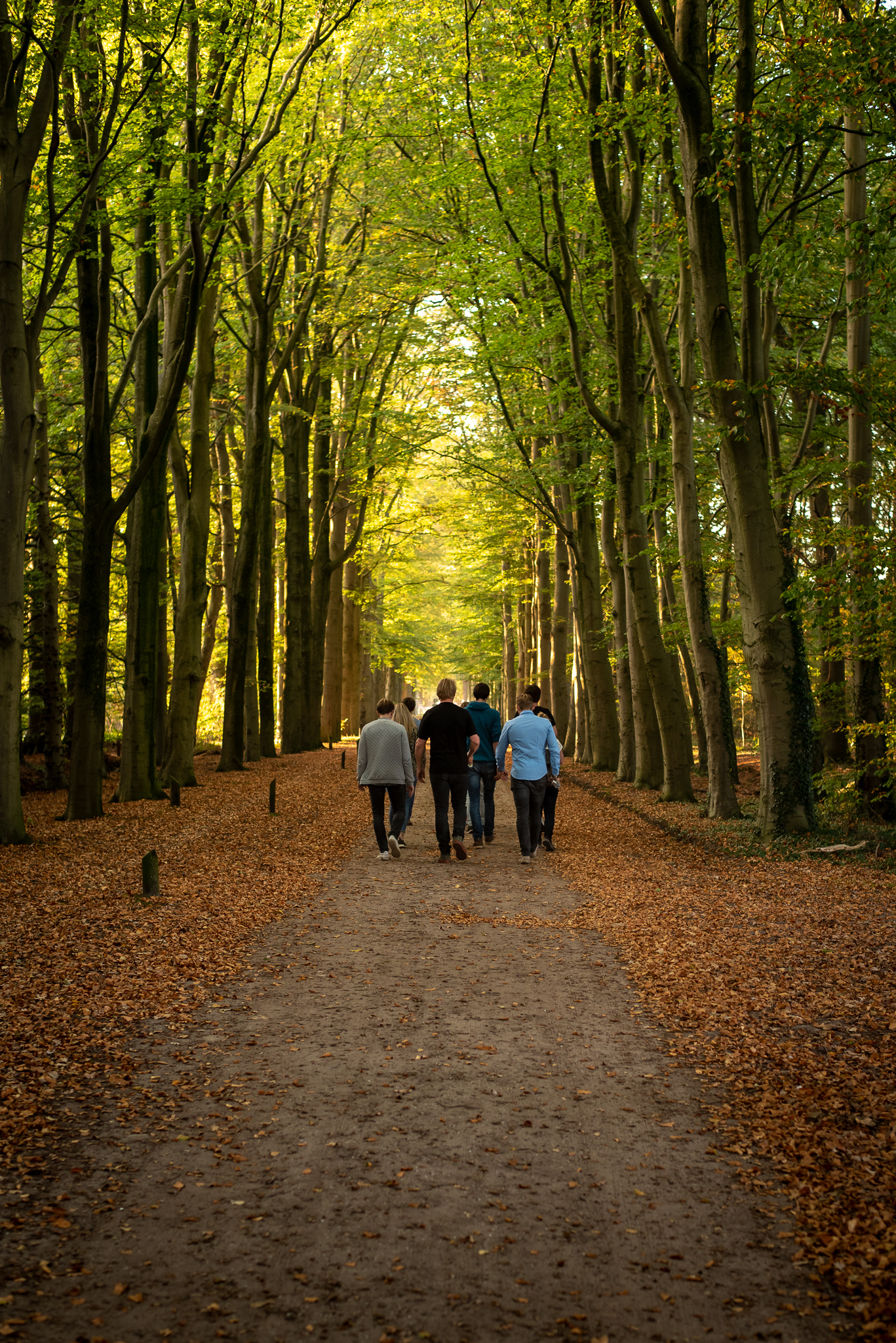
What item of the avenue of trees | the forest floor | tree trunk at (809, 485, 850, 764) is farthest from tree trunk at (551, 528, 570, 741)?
the forest floor

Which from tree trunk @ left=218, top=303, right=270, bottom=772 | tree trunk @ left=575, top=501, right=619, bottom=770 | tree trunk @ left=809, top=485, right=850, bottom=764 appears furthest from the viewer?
tree trunk @ left=575, top=501, right=619, bottom=770

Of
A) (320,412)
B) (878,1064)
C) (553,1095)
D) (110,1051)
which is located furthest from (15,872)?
(320,412)

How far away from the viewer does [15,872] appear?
9.88 metres

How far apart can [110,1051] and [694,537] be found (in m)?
11.4

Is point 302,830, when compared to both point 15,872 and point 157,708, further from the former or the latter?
point 157,708

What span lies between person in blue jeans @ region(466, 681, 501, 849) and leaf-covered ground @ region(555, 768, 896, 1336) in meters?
1.69

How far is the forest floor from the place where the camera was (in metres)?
2.98

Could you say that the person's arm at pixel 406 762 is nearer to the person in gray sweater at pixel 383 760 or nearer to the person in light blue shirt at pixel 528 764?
the person in gray sweater at pixel 383 760

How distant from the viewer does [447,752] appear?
11.7 metres

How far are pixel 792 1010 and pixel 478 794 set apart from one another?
7.48 metres

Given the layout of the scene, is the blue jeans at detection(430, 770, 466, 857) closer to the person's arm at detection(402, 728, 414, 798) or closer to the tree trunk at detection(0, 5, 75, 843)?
the person's arm at detection(402, 728, 414, 798)

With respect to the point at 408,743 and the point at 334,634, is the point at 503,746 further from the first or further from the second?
the point at 334,634

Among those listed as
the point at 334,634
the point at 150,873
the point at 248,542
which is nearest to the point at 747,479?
the point at 150,873

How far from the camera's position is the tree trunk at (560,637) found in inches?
1037
